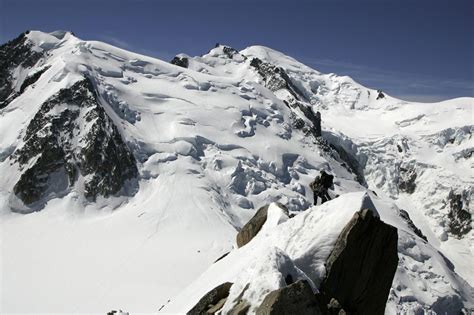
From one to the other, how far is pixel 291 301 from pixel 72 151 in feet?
149

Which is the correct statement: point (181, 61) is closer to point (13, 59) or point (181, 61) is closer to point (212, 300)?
point (13, 59)

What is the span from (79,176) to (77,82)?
13.0m

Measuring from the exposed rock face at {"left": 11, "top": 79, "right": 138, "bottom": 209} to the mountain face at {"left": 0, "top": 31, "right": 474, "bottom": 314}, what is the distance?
0.16 metres

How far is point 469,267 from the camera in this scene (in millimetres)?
80875

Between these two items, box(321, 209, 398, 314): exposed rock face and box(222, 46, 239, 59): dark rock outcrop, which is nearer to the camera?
box(321, 209, 398, 314): exposed rock face

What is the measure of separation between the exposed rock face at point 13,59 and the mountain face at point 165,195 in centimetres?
27

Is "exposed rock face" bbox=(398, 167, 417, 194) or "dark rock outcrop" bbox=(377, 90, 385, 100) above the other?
"dark rock outcrop" bbox=(377, 90, 385, 100)

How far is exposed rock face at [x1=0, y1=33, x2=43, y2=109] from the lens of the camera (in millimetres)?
73375

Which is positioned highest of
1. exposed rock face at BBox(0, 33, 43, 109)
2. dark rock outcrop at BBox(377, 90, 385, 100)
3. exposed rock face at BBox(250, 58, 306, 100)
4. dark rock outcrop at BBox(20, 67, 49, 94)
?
exposed rock face at BBox(0, 33, 43, 109)

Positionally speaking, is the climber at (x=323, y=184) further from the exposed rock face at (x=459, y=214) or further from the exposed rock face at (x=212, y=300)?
the exposed rock face at (x=459, y=214)

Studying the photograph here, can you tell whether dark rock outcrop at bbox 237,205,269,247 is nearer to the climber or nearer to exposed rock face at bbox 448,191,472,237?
the climber

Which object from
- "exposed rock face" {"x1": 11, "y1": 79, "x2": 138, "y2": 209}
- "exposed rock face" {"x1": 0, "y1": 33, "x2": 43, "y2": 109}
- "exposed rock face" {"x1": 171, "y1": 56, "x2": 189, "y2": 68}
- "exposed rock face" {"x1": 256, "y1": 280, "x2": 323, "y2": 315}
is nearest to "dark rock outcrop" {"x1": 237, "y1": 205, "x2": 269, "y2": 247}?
"exposed rock face" {"x1": 256, "y1": 280, "x2": 323, "y2": 315}

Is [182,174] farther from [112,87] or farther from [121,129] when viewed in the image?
[112,87]

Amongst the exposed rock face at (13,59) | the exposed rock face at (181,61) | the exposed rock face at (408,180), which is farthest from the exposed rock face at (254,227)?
the exposed rock face at (408,180)
